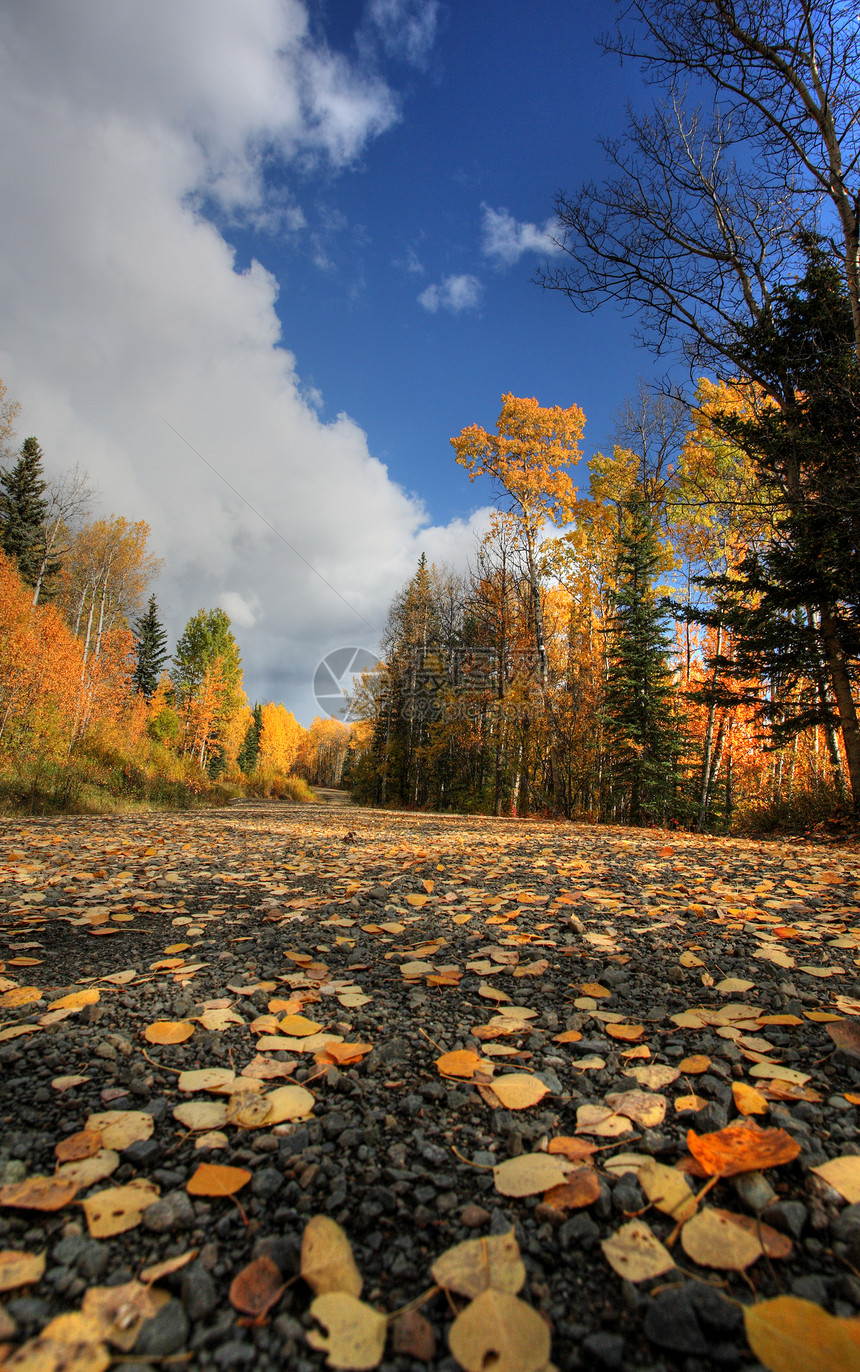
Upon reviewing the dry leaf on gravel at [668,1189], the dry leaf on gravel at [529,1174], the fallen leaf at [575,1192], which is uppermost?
the dry leaf on gravel at [668,1189]

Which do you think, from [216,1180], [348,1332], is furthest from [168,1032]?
[348,1332]

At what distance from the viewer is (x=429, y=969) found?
5.96 feet

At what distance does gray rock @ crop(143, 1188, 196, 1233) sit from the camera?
751 millimetres

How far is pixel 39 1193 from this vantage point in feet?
2.60

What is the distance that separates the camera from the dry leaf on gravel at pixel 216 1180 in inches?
32.3

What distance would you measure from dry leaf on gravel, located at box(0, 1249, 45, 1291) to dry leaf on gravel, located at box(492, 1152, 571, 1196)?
24.2 inches

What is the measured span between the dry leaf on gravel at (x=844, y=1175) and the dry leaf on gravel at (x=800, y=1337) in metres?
0.24

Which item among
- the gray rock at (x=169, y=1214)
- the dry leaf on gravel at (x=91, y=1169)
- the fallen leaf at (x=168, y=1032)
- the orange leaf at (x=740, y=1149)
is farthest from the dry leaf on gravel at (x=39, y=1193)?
the orange leaf at (x=740, y=1149)

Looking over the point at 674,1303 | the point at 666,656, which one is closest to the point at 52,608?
the point at 666,656

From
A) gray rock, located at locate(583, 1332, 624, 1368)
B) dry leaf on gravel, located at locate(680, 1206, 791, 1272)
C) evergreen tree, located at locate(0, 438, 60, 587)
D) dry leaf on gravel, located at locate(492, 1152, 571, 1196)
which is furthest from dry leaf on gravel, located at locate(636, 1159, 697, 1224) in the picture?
evergreen tree, located at locate(0, 438, 60, 587)

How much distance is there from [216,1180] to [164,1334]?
25 centimetres

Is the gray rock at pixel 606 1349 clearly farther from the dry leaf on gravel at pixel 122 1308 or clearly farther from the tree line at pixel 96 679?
the tree line at pixel 96 679

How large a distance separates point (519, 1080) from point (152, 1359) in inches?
29.5

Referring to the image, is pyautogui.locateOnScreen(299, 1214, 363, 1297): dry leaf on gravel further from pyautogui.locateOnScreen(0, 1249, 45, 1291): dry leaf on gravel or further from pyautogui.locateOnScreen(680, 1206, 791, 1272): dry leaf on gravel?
pyautogui.locateOnScreen(680, 1206, 791, 1272): dry leaf on gravel
